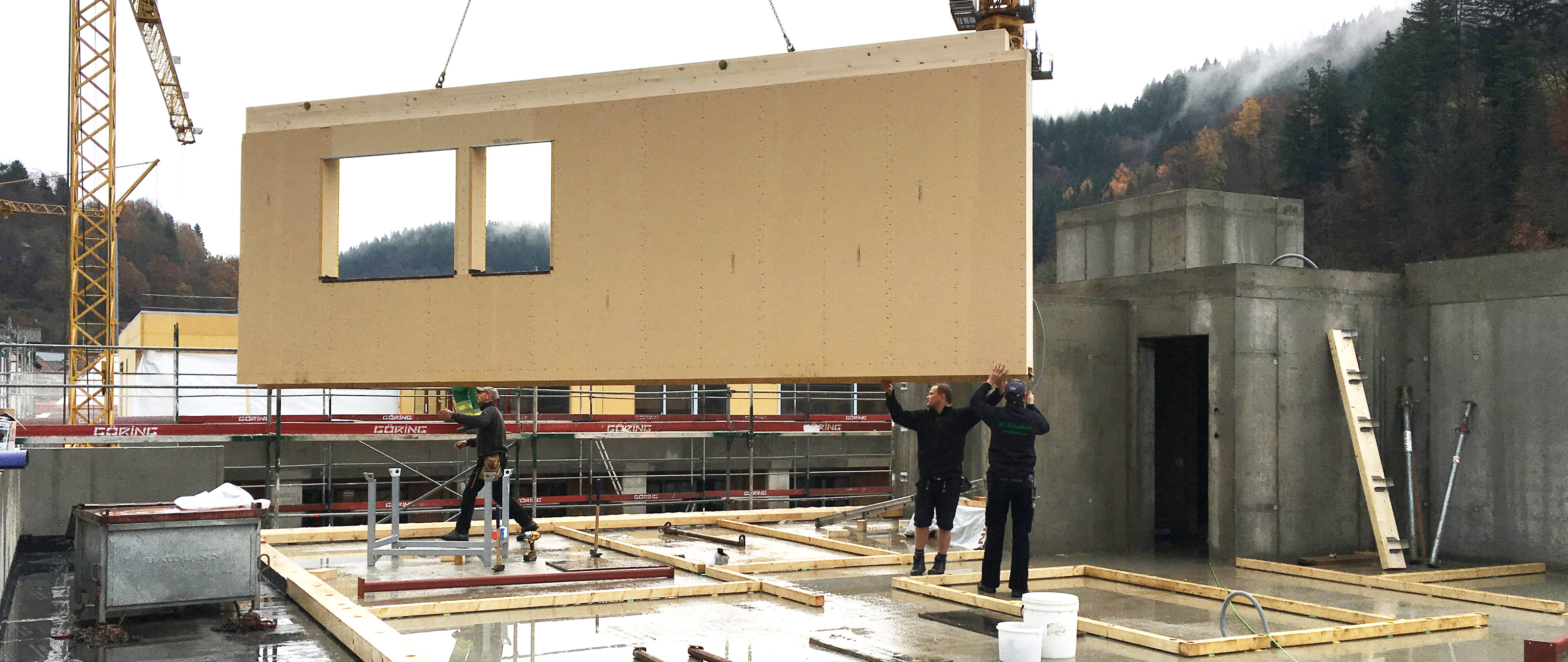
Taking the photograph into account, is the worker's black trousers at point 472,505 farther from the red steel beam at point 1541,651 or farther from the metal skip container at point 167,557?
Answer: the red steel beam at point 1541,651

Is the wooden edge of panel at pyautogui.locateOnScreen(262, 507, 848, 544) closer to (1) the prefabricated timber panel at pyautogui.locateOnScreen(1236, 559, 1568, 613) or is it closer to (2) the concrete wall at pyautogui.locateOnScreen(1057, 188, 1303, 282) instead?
(2) the concrete wall at pyautogui.locateOnScreen(1057, 188, 1303, 282)

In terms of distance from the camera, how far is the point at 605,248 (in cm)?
747

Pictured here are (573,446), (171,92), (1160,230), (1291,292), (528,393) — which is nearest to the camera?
(1291,292)

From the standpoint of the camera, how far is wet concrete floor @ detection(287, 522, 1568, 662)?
7.45 metres

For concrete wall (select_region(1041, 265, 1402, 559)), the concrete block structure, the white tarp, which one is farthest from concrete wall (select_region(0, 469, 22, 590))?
the white tarp

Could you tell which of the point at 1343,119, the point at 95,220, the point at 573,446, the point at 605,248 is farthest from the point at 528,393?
the point at 1343,119

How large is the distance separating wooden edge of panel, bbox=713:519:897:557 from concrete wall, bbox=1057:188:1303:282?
554cm

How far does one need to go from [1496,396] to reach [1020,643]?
8.01m

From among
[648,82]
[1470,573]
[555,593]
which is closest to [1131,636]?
[555,593]

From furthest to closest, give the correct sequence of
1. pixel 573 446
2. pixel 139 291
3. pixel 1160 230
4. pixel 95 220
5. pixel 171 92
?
pixel 139 291, pixel 171 92, pixel 95 220, pixel 573 446, pixel 1160 230

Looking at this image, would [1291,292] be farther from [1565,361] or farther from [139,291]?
[139,291]

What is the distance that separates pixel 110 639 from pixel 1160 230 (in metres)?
12.6

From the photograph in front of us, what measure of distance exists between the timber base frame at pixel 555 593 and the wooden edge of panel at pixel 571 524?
12mm

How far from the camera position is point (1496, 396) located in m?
12.3
